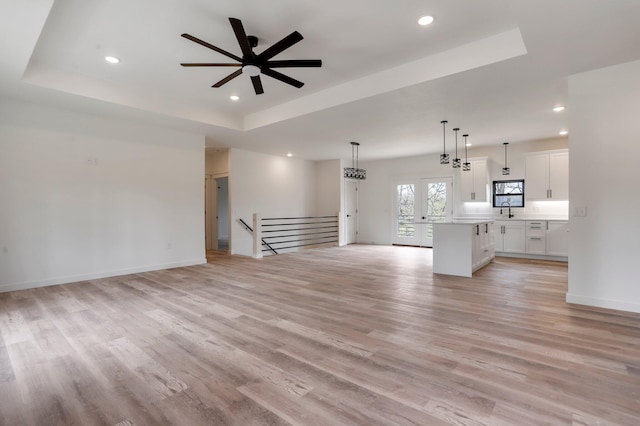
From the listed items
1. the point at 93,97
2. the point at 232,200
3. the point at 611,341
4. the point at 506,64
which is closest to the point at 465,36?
the point at 506,64

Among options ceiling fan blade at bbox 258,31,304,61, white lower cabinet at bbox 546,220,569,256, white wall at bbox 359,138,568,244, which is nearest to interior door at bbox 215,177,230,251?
white wall at bbox 359,138,568,244

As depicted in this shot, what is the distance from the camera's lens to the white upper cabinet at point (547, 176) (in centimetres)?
672

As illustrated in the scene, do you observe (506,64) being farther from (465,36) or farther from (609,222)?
(609,222)

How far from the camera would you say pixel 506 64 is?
134 inches

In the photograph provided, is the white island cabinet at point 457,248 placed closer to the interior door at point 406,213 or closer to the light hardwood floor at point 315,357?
the light hardwood floor at point 315,357

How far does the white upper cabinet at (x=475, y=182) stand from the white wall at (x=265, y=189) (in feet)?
15.3

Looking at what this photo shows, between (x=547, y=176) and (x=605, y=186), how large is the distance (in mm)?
3823

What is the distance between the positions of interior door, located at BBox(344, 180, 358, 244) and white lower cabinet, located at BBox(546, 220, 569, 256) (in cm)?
541

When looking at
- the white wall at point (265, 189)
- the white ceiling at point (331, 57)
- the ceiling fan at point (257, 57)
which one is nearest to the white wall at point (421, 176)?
the white ceiling at point (331, 57)

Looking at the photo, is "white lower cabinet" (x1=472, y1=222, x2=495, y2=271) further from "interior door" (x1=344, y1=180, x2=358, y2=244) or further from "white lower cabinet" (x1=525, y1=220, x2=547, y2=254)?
"interior door" (x1=344, y1=180, x2=358, y2=244)

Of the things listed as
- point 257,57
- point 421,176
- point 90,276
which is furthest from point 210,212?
point 257,57

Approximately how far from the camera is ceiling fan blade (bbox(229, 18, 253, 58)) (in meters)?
2.59

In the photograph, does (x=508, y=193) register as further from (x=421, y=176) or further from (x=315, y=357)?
(x=315, y=357)

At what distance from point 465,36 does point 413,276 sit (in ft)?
11.7
